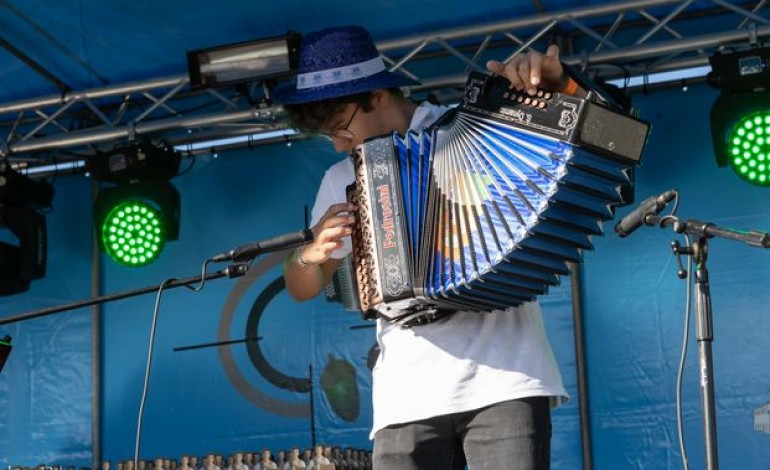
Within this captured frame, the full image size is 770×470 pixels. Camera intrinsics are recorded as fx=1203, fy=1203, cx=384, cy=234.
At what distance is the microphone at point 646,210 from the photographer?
271cm

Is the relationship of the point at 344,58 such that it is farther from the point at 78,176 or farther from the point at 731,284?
the point at 78,176

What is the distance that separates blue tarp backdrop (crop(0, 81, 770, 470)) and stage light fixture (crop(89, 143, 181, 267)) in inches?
12.8

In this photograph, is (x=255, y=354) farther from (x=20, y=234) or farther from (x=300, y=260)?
(x=300, y=260)

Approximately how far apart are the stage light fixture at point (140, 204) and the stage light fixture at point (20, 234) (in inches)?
17.8

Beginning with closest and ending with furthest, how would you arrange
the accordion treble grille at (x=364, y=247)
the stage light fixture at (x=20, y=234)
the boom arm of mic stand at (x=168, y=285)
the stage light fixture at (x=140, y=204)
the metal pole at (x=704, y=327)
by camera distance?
the metal pole at (x=704, y=327)
the accordion treble grille at (x=364, y=247)
the boom arm of mic stand at (x=168, y=285)
the stage light fixture at (x=140, y=204)
the stage light fixture at (x=20, y=234)

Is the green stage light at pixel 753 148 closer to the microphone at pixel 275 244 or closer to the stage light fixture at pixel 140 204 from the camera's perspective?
the stage light fixture at pixel 140 204

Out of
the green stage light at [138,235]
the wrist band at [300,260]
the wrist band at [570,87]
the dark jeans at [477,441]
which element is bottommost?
the dark jeans at [477,441]

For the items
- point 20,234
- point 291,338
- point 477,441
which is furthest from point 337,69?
point 20,234

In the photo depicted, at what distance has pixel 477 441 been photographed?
2.70 meters

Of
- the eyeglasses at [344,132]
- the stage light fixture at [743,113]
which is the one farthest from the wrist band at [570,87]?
the stage light fixture at [743,113]

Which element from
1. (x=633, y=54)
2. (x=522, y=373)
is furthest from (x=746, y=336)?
(x=522, y=373)

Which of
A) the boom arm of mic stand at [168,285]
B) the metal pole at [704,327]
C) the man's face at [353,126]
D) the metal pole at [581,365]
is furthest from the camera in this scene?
the metal pole at [581,365]

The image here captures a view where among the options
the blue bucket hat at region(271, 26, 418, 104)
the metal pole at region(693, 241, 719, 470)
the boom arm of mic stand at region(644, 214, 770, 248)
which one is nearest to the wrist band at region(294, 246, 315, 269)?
the blue bucket hat at region(271, 26, 418, 104)

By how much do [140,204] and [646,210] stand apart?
446cm
